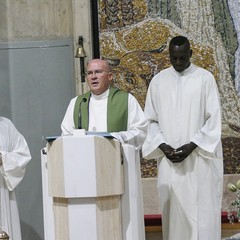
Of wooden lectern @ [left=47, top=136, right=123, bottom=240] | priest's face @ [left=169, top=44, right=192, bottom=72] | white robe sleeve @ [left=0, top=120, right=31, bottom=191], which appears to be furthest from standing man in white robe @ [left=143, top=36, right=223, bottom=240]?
wooden lectern @ [left=47, top=136, right=123, bottom=240]

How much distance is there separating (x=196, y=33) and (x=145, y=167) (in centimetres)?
178

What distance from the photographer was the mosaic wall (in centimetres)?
1038

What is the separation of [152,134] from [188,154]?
1.58ft

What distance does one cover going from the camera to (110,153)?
6773mm

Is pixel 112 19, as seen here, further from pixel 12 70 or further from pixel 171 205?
pixel 171 205

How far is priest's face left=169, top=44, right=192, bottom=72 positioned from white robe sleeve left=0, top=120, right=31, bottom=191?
5.94 ft

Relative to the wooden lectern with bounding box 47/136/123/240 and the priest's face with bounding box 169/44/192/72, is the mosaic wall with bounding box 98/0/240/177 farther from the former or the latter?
Result: the wooden lectern with bounding box 47/136/123/240

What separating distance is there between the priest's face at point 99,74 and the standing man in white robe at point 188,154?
2.86 feet

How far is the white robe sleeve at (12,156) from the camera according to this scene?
855 cm

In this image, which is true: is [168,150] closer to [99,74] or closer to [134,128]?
[134,128]

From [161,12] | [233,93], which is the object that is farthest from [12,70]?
[233,93]

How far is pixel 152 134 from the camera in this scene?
8516 mm

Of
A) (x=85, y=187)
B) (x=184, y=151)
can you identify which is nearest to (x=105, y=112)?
(x=184, y=151)

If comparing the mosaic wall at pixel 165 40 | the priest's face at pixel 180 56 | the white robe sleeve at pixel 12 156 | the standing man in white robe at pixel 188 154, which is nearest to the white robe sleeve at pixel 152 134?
the standing man in white robe at pixel 188 154
